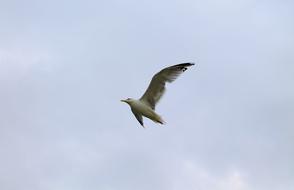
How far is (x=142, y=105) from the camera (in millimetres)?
42281

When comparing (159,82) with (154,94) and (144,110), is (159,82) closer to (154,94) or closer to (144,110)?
(154,94)

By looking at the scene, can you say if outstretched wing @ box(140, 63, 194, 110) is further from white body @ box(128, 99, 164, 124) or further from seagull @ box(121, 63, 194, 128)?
white body @ box(128, 99, 164, 124)

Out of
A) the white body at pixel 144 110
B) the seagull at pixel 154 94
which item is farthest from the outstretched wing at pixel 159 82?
the white body at pixel 144 110

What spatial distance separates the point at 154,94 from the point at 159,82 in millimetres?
748

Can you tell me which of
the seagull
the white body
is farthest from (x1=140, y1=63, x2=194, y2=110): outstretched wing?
the white body

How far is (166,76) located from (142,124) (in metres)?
2.84

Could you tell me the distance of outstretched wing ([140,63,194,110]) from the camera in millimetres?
41697

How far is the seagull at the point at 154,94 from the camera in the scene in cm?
4162

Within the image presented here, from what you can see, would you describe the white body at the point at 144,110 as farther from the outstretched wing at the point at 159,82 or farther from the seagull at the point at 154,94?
the outstretched wing at the point at 159,82

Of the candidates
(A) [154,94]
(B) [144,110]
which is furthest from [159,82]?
(B) [144,110]

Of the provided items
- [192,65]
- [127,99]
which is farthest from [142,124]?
[192,65]

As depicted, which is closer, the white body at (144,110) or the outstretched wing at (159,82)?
the white body at (144,110)

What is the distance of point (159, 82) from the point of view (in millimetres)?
42250

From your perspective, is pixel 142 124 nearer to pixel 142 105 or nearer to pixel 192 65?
pixel 142 105
